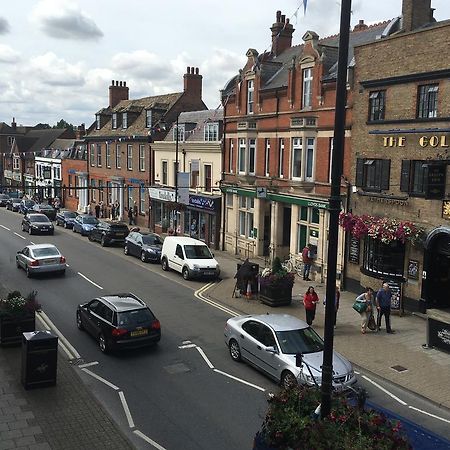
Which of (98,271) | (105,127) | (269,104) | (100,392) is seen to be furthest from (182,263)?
(105,127)

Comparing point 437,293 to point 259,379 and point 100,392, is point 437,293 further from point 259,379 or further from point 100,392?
point 100,392

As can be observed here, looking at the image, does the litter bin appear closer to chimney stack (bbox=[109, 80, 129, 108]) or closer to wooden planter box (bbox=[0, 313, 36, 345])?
wooden planter box (bbox=[0, 313, 36, 345])

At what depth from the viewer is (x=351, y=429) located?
291 inches

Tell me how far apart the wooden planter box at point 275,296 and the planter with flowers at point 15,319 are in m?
9.32

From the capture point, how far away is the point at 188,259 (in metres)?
26.1

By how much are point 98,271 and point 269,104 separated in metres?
12.5

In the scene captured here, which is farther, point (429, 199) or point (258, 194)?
point (258, 194)

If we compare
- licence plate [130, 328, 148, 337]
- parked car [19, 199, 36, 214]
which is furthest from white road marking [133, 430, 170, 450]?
parked car [19, 199, 36, 214]

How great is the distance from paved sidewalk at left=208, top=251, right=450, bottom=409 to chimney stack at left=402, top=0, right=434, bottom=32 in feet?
37.1

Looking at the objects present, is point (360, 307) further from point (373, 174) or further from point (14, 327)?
point (14, 327)

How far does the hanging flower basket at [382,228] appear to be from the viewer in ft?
63.9

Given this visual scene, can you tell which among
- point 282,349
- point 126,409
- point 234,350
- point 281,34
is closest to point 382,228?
point 234,350

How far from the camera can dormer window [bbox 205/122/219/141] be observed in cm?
3478

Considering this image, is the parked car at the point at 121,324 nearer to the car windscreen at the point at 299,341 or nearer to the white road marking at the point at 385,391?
the car windscreen at the point at 299,341
